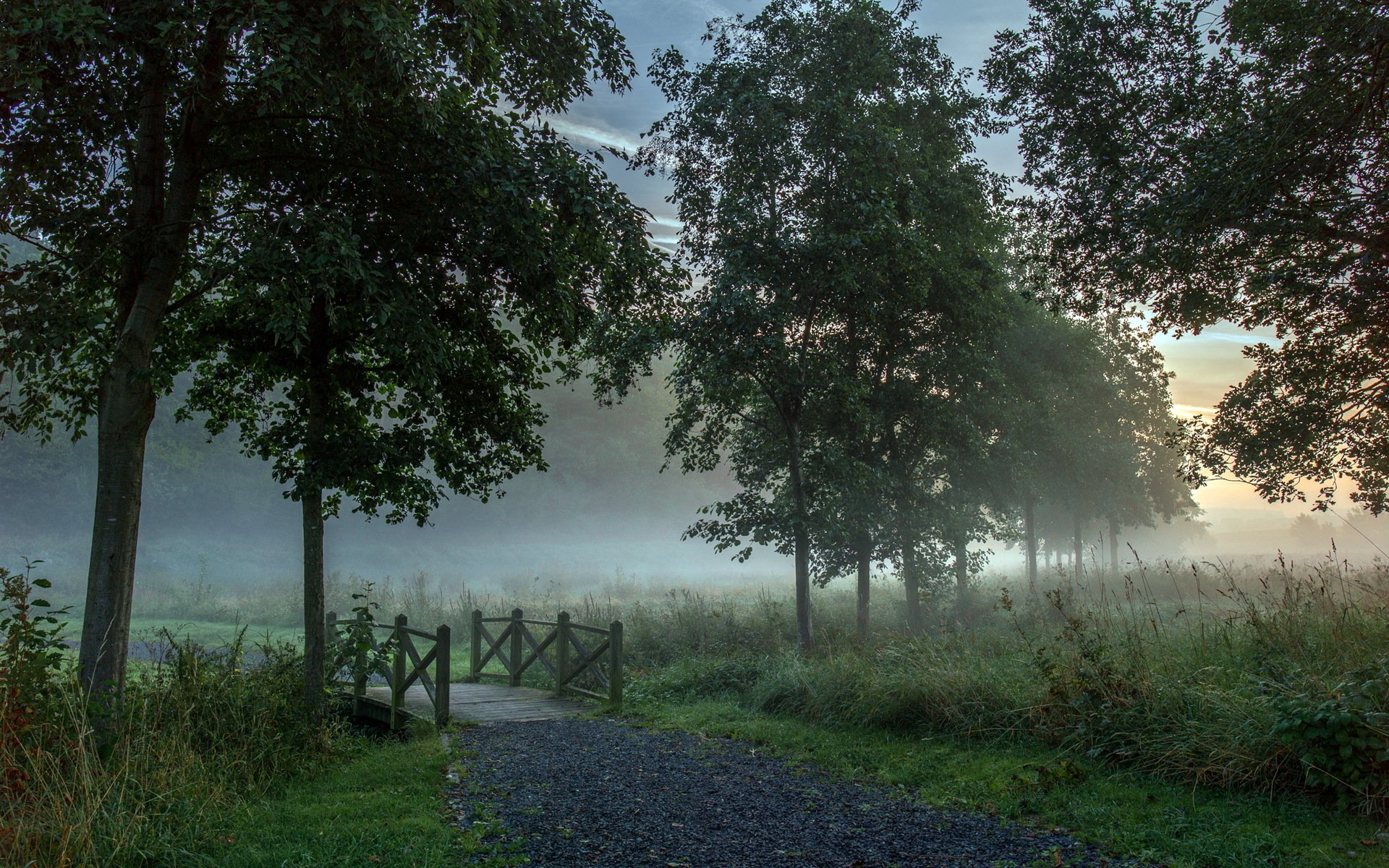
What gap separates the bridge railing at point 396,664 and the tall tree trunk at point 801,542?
6.73 meters

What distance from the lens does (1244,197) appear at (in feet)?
35.9

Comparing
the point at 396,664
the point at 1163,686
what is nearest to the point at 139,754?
the point at 396,664

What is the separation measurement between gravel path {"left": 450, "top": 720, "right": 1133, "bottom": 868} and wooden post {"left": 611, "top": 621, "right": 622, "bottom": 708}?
286 centimetres

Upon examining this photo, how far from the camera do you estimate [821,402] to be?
16.8m

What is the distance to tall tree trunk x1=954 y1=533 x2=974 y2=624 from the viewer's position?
2142cm

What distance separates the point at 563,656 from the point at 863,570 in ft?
26.0

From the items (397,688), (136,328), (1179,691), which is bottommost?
(397,688)

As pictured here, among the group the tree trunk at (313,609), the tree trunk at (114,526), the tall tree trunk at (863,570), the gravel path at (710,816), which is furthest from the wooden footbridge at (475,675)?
the tall tree trunk at (863,570)

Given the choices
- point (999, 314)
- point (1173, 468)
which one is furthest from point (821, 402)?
point (1173, 468)

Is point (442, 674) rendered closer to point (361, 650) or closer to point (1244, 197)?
point (361, 650)

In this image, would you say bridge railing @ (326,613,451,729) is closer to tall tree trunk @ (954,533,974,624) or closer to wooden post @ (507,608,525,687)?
wooden post @ (507,608,525,687)

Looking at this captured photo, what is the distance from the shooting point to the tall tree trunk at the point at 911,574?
19.5 m

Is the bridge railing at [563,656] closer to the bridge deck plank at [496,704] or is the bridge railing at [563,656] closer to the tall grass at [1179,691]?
the bridge deck plank at [496,704]

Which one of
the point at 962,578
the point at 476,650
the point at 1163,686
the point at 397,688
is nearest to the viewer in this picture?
the point at 1163,686
